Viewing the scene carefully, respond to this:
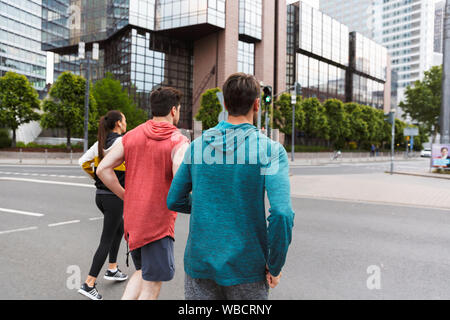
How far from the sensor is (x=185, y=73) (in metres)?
49.7

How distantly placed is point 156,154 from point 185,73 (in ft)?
162

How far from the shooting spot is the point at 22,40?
7300cm

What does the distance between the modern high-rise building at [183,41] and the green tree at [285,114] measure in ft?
20.4

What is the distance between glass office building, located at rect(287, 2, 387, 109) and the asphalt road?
172 ft

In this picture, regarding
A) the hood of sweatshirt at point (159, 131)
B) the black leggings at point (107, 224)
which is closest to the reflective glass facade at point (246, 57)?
the black leggings at point (107, 224)

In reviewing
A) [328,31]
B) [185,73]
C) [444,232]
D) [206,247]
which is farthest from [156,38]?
[206,247]

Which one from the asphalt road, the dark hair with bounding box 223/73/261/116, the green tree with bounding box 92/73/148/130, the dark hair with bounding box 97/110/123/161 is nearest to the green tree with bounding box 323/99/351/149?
the green tree with bounding box 92/73/148/130

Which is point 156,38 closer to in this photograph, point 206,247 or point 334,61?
point 334,61

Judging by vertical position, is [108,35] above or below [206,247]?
above

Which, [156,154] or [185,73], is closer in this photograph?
[156,154]

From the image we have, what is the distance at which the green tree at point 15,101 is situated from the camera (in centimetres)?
3070

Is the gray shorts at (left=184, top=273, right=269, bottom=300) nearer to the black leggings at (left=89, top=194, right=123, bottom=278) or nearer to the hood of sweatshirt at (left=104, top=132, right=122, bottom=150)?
the black leggings at (left=89, top=194, right=123, bottom=278)

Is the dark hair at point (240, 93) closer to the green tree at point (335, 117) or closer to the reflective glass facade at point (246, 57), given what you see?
the reflective glass facade at point (246, 57)
